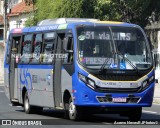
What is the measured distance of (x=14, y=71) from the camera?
76.0ft

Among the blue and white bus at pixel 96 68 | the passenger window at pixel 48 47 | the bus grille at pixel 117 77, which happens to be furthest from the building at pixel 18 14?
the bus grille at pixel 117 77

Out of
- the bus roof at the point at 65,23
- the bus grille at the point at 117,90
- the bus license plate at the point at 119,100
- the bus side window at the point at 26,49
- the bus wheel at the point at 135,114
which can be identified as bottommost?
the bus wheel at the point at 135,114

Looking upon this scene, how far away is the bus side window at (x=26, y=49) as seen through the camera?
21578 millimetres

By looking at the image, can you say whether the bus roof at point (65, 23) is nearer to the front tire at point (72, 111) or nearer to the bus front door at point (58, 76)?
the bus front door at point (58, 76)

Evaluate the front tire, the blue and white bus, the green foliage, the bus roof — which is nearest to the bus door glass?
the bus roof

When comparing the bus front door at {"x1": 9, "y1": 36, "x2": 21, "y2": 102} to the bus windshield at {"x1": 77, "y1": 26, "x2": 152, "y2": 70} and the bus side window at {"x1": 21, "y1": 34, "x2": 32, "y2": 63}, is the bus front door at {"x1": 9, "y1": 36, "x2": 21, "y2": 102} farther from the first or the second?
the bus windshield at {"x1": 77, "y1": 26, "x2": 152, "y2": 70}

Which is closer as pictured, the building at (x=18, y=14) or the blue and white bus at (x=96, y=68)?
the blue and white bus at (x=96, y=68)

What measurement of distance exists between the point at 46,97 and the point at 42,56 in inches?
51.3

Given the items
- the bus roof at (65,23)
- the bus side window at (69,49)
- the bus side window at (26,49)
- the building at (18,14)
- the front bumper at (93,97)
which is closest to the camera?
the front bumper at (93,97)

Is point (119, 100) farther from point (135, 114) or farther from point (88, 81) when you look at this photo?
point (135, 114)

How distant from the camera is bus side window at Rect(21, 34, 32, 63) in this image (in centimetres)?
2158

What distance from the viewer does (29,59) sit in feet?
70.6

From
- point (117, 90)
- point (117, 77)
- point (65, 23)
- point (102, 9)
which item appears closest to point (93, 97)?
point (117, 90)

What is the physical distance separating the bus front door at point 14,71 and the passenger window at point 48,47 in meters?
2.95
